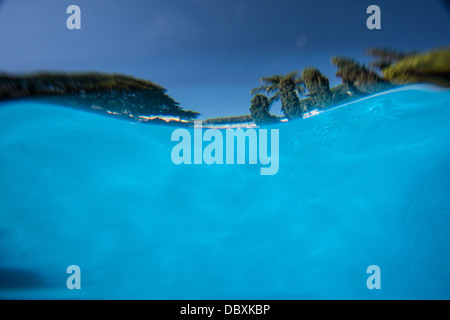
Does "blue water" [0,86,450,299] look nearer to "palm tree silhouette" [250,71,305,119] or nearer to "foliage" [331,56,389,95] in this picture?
"foliage" [331,56,389,95]

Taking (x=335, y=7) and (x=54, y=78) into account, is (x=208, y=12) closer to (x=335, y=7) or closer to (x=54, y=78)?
(x=335, y=7)

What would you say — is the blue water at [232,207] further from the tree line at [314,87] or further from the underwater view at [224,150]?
the tree line at [314,87]

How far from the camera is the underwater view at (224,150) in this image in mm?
2324

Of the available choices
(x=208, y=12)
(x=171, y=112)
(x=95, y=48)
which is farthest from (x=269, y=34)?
(x=95, y=48)

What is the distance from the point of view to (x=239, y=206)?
125 inches

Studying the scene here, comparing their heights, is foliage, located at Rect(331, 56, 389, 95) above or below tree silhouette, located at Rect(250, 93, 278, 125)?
above

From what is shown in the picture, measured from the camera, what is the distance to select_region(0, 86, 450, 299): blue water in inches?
106

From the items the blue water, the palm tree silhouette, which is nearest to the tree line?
the palm tree silhouette

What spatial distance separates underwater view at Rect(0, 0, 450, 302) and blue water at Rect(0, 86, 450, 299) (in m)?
0.03

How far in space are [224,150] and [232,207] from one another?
1260 mm

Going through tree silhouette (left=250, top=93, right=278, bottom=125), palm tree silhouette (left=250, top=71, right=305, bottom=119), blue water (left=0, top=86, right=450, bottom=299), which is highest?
palm tree silhouette (left=250, top=71, right=305, bottom=119)

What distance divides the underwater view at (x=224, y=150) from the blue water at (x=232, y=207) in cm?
3

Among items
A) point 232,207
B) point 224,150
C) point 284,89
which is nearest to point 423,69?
point 284,89

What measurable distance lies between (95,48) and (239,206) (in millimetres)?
3720
